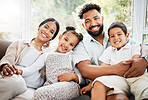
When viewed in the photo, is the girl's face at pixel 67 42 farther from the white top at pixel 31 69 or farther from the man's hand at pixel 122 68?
the man's hand at pixel 122 68

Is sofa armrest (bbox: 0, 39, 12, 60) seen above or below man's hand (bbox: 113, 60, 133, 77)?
above

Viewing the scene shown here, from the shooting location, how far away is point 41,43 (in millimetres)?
1751

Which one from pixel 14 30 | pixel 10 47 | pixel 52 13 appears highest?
pixel 52 13

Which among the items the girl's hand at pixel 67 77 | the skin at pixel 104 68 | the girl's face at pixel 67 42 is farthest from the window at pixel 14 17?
the girl's hand at pixel 67 77

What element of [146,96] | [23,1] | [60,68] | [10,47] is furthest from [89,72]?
[23,1]

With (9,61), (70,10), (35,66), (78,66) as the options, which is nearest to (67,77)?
(78,66)

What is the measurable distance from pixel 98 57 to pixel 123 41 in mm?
314

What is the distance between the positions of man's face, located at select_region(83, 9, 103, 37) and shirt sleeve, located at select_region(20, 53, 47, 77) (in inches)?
22.1

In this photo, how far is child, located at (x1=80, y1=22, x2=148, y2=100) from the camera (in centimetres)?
108

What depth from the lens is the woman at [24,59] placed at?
125 cm

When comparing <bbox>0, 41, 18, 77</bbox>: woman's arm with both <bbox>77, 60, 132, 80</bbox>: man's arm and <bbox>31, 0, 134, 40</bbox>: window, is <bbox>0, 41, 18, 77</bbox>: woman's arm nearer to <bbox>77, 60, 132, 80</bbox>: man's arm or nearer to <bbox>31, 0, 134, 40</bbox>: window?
<bbox>77, 60, 132, 80</bbox>: man's arm

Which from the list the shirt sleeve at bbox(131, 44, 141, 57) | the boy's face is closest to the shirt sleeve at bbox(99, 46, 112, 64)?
the boy's face

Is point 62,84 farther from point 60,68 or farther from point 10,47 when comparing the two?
point 10,47

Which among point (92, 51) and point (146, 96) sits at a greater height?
point (92, 51)
